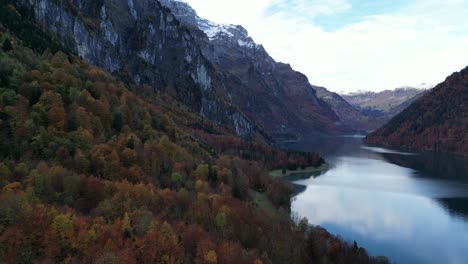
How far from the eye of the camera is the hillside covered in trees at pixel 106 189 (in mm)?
44219

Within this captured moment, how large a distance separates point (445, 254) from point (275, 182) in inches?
1857

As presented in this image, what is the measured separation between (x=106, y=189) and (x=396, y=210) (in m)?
64.4

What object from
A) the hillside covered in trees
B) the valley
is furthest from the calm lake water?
the hillside covered in trees

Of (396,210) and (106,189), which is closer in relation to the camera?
(106,189)

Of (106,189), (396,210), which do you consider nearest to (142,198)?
(106,189)

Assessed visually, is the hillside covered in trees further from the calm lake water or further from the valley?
the calm lake water

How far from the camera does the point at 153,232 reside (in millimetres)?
48031

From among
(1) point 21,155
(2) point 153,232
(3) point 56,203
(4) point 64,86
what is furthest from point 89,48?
(2) point 153,232

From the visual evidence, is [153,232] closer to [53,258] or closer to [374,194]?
[53,258]

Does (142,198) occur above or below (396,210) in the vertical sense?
above

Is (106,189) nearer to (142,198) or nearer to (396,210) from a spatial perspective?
(142,198)

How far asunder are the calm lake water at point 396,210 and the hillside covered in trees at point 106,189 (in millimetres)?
9747

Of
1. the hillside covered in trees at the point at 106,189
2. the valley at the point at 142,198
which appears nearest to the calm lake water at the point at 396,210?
the valley at the point at 142,198

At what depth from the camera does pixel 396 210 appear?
97875mm
